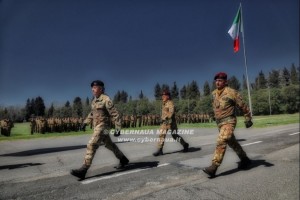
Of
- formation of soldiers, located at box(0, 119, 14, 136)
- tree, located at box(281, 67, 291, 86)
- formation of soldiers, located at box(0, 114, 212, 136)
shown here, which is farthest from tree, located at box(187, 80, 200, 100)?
formation of soldiers, located at box(0, 119, 14, 136)

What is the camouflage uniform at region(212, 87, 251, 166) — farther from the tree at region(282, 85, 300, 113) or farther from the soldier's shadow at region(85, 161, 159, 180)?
the tree at region(282, 85, 300, 113)

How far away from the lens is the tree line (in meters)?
74.7

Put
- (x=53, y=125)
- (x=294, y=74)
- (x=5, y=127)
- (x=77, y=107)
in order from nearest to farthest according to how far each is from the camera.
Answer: (x=5, y=127), (x=53, y=125), (x=77, y=107), (x=294, y=74)

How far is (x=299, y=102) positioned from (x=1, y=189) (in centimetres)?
8213

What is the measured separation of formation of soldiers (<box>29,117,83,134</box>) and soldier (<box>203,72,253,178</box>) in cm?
2141

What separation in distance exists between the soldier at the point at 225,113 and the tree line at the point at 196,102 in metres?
23.2

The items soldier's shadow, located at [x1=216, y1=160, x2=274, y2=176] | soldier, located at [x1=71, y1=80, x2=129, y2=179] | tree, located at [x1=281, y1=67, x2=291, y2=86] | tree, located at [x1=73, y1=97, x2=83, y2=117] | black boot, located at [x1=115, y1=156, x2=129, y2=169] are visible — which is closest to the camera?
soldier's shadow, located at [x1=216, y1=160, x2=274, y2=176]

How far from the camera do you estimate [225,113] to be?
17.7ft

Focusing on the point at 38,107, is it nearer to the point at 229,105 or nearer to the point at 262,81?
the point at 229,105

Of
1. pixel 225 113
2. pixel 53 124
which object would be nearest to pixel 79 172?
pixel 225 113

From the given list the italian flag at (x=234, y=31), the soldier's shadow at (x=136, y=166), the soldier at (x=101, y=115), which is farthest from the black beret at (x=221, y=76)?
the italian flag at (x=234, y=31)

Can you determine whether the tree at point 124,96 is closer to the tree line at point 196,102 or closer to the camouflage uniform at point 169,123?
the tree line at point 196,102

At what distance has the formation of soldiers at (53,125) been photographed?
78.7ft

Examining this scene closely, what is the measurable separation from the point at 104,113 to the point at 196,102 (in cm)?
8675
